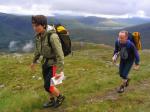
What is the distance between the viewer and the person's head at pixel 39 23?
12829 mm

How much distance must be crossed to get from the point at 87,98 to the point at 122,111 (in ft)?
10.0

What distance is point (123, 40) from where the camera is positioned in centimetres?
1675

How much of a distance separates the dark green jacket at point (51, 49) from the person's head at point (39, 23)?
Result: 200mm

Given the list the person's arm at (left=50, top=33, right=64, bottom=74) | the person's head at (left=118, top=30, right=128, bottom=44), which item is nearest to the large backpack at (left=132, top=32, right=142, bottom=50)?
the person's head at (left=118, top=30, right=128, bottom=44)

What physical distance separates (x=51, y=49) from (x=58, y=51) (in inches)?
25.0

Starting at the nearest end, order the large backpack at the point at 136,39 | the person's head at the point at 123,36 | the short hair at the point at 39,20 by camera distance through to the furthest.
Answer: the short hair at the point at 39,20
the person's head at the point at 123,36
the large backpack at the point at 136,39

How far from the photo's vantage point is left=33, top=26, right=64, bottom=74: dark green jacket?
1289 cm

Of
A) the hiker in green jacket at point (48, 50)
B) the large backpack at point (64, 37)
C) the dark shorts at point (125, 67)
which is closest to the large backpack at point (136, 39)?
the dark shorts at point (125, 67)

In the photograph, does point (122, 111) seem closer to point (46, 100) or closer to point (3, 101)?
point (46, 100)

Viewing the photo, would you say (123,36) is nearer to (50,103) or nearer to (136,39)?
(136,39)

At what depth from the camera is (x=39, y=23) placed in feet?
42.4

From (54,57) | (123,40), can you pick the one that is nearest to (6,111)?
(54,57)

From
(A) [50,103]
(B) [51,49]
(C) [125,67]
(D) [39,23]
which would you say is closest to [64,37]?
(B) [51,49]

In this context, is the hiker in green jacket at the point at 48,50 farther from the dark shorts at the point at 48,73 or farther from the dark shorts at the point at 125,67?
the dark shorts at the point at 125,67
